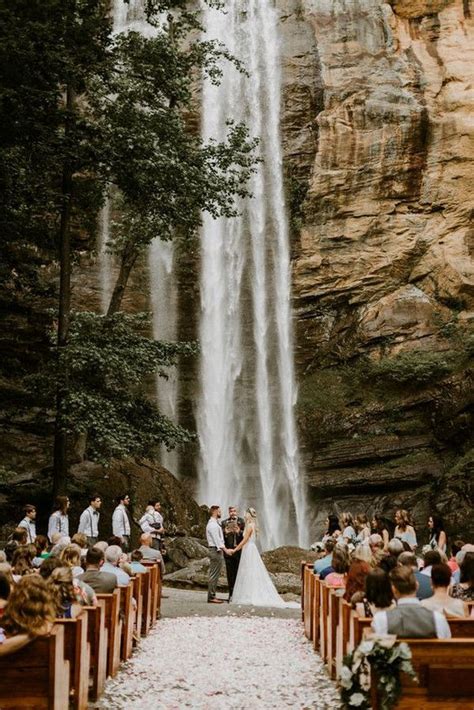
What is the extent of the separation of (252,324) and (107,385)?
12.6 meters

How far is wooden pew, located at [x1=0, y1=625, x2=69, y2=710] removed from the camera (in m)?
5.84

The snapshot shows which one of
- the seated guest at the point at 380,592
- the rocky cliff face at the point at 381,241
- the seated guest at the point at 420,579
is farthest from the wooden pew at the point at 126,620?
the rocky cliff face at the point at 381,241

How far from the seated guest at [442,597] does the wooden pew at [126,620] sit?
3953 millimetres

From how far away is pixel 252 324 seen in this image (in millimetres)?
31297

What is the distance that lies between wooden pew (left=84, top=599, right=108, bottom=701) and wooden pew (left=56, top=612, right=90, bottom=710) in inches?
29.1

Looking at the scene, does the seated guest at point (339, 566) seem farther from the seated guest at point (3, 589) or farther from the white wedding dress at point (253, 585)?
the white wedding dress at point (253, 585)

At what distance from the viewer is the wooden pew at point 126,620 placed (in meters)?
9.66

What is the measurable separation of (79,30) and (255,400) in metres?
16.0

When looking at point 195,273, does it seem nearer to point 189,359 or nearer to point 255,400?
point 189,359

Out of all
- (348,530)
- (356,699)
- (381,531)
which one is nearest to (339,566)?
(356,699)

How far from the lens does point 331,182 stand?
31.8 m

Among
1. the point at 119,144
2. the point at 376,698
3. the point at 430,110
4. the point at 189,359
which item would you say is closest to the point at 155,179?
the point at 119,144

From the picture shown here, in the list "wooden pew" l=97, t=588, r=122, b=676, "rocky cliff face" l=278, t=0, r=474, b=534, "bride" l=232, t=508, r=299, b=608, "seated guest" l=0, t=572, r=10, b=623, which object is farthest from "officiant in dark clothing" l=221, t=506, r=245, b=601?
"rocky cliff face" l=278, t=0, r=474, b=534

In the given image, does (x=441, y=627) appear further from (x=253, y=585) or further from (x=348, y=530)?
(x=348, y=530)
